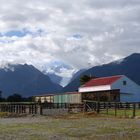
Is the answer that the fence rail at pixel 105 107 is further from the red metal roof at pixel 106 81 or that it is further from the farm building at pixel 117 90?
the red metal roof at pixel 106 81

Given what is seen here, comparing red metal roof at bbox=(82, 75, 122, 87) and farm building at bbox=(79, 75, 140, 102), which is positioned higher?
red metal roof at bbox=(82, 75, 122, 87)

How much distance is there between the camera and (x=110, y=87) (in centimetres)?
8662

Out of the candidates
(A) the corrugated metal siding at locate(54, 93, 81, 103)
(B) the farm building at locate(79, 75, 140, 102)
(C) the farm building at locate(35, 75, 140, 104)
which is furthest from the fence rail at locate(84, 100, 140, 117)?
(A) the corrugated metal siding at locate(54, 93, 81, 103)

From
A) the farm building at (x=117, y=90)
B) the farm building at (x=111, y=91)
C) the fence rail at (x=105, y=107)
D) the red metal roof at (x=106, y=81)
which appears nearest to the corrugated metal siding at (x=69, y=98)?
the farm building at (x=111, y=91)

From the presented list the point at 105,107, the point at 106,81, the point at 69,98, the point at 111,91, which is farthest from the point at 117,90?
the point at 105,107

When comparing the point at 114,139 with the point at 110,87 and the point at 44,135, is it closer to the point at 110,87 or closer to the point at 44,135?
the point at 44,135

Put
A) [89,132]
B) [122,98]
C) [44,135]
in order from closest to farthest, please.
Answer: [44,135], [89,132], [122,98]

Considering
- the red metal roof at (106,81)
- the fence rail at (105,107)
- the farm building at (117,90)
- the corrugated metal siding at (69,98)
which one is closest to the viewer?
the fence rail at (105,107)

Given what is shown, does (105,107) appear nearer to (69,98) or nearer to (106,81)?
(106,81)

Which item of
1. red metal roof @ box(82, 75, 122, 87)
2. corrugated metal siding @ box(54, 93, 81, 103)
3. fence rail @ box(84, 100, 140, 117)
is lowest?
fence rail @ box(84, 100, 140, 117)

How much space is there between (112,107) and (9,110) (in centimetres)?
1390

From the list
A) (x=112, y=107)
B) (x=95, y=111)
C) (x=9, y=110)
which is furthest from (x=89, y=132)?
(x=9, y=110)

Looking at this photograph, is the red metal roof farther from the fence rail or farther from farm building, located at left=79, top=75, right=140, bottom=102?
the fence rail

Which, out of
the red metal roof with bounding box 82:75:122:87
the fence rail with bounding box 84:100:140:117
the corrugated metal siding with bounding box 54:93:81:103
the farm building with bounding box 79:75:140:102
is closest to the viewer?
the fence rail with bounding box 84:100:140:117
